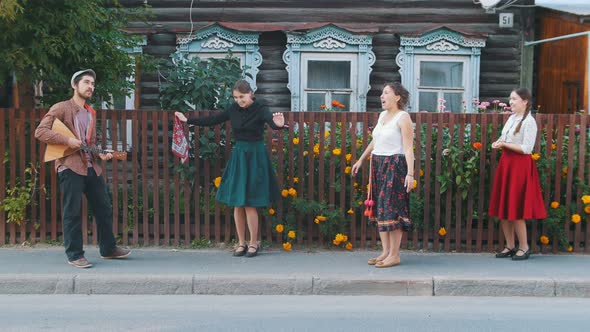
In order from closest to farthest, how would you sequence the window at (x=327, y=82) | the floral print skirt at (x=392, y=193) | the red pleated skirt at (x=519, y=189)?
the floral print skirt at (x=392, y=193) < the red pleated skirt at (x=519, y=189) < the window at (x=327, y=82)

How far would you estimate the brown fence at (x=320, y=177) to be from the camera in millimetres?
8000

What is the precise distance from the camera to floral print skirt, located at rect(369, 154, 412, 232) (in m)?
7.12

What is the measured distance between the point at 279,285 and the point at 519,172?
2.62m

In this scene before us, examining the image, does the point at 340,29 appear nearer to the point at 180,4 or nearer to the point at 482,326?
the point at 180,4

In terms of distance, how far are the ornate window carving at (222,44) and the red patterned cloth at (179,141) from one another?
448cm

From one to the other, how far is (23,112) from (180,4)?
16.2ft

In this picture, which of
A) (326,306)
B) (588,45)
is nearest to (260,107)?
(326,306)

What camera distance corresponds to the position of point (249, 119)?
7.50 meters

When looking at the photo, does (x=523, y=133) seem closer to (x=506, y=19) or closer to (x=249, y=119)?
(x=249, y=119)

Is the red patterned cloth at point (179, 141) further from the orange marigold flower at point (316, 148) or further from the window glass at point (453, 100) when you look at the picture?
the window glass at point (453, 100)

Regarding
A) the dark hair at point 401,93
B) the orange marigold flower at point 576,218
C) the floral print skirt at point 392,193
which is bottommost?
the orange marigold flower at point 576,218

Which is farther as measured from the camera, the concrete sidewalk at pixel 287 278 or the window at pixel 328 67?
the window at pixel 328 67

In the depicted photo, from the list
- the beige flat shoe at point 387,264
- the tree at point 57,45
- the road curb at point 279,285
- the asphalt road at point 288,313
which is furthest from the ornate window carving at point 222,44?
the asphalt road at point 288,313

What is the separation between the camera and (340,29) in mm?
12227
